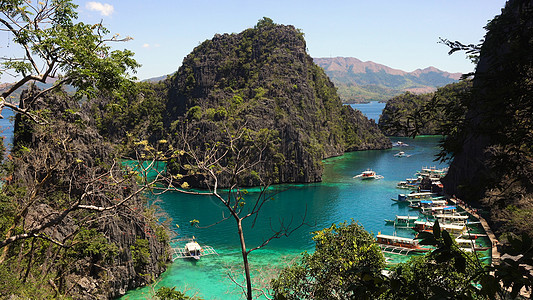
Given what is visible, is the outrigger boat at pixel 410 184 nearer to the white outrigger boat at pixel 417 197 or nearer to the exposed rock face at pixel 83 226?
the white outrigger boat at pixel 417 197

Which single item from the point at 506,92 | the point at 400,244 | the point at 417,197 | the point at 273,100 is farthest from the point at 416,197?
the point at 506,92

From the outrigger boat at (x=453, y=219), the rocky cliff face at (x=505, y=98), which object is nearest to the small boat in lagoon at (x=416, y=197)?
the outrigger boat at (x=453, y=219)

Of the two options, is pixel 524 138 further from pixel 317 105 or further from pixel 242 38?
pixel 242 38

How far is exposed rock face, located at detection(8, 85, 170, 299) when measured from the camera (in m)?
17.7

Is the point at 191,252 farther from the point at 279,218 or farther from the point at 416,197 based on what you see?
the point at 416,197

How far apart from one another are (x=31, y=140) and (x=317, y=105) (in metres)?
72.2

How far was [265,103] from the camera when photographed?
68812mm

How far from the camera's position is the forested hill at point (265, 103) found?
6200 cm

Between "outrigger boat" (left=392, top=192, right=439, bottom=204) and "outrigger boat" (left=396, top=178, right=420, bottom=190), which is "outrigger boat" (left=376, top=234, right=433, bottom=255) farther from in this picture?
"outrigger boat" (left=396, top=178, right=420, bottom=190)

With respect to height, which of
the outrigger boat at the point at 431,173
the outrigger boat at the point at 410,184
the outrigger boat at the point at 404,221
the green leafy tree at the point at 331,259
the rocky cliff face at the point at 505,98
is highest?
the rocky cliff face at the point at 505,98

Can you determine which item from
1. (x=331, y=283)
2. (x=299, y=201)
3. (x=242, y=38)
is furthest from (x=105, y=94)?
(x=242, y=38)

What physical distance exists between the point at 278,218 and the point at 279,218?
4.17 metres

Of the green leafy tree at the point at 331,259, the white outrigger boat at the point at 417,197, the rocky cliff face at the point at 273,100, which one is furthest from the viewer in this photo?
the rocky cliff face at the point at 273,100

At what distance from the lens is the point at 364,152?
307 feet
